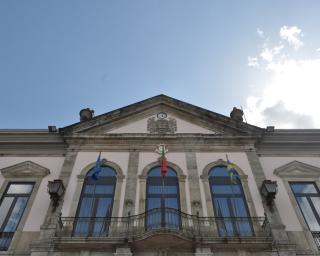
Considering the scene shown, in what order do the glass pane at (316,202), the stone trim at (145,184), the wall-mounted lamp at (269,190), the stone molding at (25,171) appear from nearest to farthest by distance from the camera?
the wall-mounted lamp at (269,190)
the stone trim at (145,184)
the glass pane at (316,202)
the stone molding at (25,171)

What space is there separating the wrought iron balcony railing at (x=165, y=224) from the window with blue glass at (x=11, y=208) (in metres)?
1.92

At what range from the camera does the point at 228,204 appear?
11719 mm

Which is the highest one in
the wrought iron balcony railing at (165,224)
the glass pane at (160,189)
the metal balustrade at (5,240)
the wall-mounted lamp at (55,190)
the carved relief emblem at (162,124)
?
the carved relief emblem at (162,124)

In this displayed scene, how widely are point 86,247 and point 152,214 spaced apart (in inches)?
97.9

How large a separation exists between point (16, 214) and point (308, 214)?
11.2m

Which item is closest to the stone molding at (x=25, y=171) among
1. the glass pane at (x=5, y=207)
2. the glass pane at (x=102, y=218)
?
the glass pane at (x=5, y=207)

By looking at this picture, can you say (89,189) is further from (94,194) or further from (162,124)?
(162,124)

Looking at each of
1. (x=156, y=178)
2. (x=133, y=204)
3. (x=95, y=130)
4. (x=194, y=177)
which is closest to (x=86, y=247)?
(x=133, y=204)

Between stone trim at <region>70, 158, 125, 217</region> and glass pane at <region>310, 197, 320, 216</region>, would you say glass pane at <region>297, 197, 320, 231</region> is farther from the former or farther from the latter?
stone trim at <region>70, 158, 125, 217</region>

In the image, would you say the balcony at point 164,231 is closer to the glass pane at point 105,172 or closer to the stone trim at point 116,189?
the stone trim at point 116,189

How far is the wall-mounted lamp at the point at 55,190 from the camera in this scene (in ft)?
36.6

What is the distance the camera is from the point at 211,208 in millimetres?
11430

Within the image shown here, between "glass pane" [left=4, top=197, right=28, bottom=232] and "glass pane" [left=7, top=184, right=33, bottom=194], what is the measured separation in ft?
1.16

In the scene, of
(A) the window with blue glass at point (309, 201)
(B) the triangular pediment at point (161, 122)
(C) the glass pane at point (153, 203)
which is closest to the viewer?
(A) the window with blue glass at point (309, 201)
